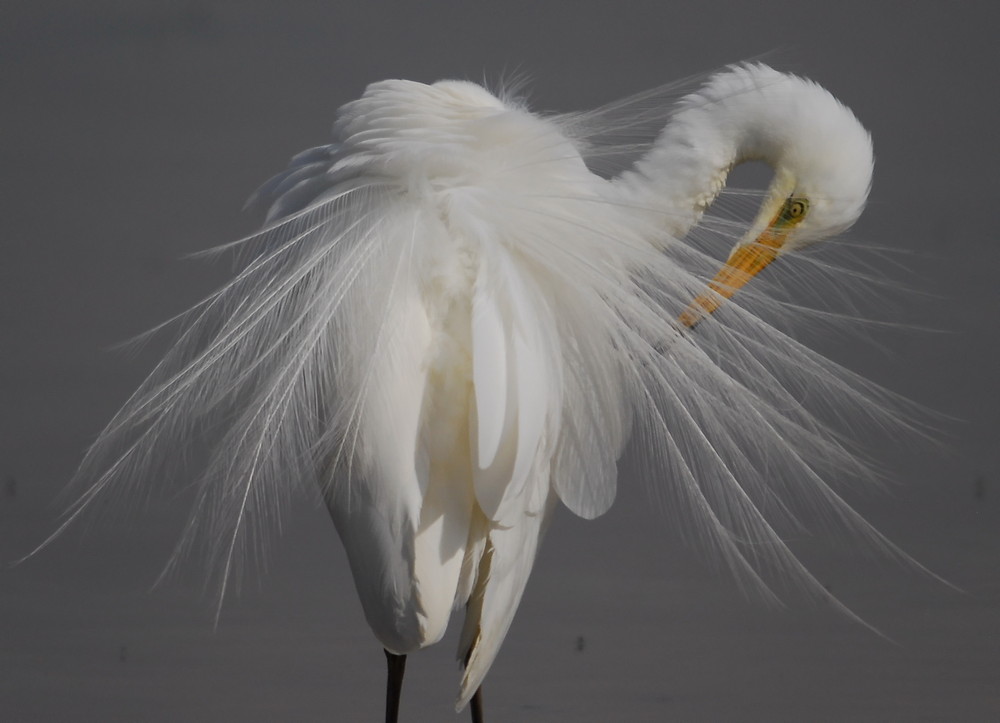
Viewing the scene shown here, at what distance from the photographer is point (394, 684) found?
2586mm

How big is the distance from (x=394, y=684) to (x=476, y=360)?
69cm

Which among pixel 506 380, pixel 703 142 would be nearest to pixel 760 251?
pixel 703 142

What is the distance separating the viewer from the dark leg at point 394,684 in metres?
2.57

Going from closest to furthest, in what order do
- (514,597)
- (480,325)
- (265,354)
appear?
(480,325)
(265,354)
(514,597)

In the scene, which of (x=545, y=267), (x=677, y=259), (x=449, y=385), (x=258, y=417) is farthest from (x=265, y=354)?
(x=677, y=259)

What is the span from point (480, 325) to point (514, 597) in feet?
1.73

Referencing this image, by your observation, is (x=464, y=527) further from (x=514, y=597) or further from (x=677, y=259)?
(x=677, y=259)

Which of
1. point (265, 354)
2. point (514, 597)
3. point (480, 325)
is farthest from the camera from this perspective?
point (514, 597)

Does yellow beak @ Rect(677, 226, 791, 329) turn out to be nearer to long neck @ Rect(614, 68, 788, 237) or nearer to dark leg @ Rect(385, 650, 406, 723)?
long neck @ Rect(614, 68, 788, 237)

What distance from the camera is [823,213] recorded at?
8.44 feet

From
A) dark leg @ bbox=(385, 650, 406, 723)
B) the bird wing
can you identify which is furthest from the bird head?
dark leg @ bbox=(385, 650, 406, 723)

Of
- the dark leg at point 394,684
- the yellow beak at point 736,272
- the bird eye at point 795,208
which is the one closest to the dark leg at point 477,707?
the dark leg at point 394,684

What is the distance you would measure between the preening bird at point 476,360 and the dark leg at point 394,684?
0.12m

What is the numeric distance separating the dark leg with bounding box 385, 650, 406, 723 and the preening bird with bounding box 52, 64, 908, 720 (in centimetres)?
12
